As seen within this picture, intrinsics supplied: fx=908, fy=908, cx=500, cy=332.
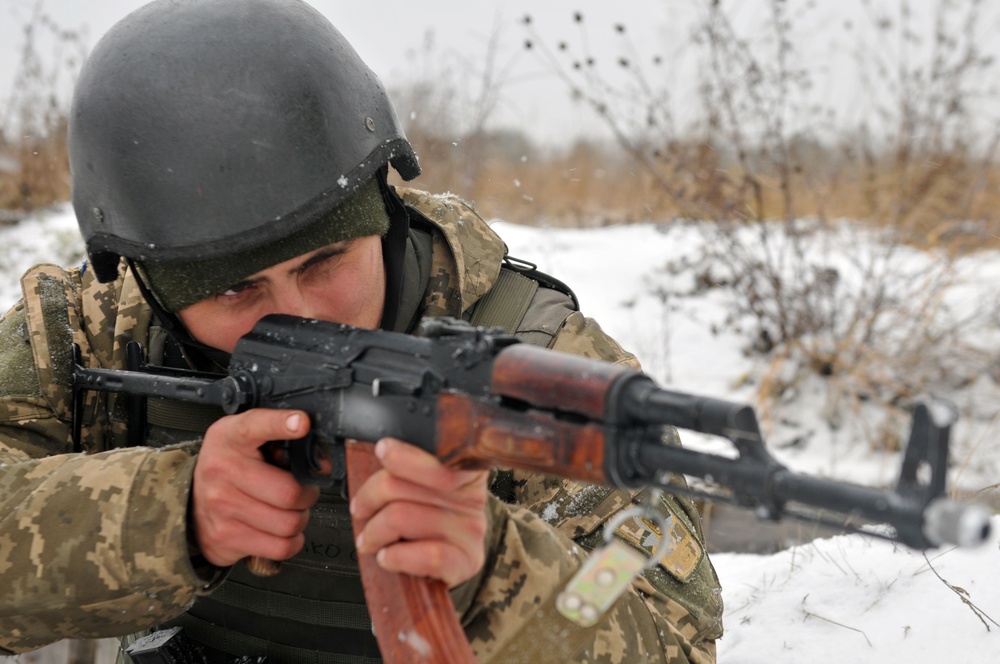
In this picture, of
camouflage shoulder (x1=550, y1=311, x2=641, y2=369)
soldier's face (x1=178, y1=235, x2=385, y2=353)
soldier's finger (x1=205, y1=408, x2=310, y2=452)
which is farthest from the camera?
camouflage shoulder (x1=550, y1=311, x2=641, y2=369)

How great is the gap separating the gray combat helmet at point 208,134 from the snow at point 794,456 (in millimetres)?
1392

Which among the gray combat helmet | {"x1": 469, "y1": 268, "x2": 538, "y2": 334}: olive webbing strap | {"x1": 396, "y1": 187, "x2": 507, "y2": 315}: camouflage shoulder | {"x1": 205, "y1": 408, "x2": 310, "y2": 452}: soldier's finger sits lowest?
{"x1": 205, "y1": 408, "x2": 310, "y2": 452}: soldier's finger

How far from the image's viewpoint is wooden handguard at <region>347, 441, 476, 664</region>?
1.31 metres

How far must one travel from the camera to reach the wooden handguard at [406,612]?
1.31 m

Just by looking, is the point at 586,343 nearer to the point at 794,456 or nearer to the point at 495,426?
the point at 495,426

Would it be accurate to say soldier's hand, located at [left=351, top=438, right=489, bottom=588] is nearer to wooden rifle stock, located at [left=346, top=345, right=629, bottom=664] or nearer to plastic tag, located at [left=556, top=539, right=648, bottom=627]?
wooden rifle stock, located at [left=346, top=345, right=629, bottom=664]

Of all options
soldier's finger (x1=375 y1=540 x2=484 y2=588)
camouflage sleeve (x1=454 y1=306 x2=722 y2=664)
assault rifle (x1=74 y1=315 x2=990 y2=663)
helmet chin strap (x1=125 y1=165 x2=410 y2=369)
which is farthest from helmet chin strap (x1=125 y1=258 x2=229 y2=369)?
soldier's finger (x1=375 y1=540 x2=484 y2=588)

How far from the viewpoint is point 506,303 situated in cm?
195

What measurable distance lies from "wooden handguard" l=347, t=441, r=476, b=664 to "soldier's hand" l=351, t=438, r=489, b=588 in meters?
0.05

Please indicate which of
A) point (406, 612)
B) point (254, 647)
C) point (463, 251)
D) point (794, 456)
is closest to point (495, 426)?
point (406, 612)

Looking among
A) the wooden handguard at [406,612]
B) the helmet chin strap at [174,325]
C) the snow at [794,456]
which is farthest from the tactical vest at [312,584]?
the snow at [794,456]

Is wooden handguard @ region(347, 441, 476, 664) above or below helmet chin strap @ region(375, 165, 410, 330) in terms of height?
below

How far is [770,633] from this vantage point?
2201mm

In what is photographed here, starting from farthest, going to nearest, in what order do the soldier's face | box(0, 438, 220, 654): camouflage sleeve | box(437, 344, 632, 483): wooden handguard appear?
the soldier's face < box(0, 438, 220, 654): camouflage sleeve < box(437, 344, 632, 483): wooden handguard
